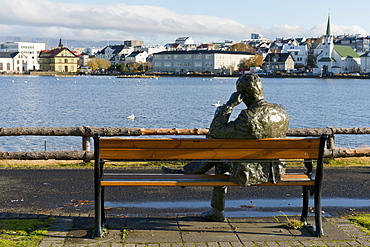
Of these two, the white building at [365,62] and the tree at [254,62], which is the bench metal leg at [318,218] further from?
the tree at [254,62]

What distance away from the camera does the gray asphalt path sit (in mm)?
7133

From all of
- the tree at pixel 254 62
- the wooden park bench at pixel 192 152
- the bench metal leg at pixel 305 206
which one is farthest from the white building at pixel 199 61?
the wooden park bench at pixel 192 152

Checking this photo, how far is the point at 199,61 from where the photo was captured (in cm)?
18500

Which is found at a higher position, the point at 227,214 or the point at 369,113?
the point at 227,214

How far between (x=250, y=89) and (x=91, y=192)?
3.30 m

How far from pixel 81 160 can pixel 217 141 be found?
613cm

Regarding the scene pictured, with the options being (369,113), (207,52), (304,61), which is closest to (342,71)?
(304,61)

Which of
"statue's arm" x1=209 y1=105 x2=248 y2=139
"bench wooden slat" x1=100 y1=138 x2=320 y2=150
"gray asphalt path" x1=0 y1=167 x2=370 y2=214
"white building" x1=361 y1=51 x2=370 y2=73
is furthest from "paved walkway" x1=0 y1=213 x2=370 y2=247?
"white building" x1=361 y1=51 x2=370 y2=73

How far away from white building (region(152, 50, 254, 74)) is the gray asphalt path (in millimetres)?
168970

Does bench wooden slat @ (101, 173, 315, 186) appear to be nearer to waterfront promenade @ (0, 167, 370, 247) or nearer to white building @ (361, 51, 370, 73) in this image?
waterfront promenade @ (0, 167, 370, 247)

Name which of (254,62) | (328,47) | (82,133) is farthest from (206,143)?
(254,62)

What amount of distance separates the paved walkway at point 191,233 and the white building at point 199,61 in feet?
564

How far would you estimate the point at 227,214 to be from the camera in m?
6.70

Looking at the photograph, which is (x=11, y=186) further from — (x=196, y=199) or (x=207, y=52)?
(x=207, y=52)
